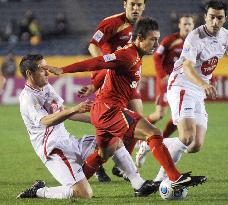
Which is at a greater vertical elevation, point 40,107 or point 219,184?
point 40,107

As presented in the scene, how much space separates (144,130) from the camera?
746 cm

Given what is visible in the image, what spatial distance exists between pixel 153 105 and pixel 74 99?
6.59 feet

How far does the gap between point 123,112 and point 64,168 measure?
2.56ft

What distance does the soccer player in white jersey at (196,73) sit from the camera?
8.25 m

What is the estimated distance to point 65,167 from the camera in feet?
25.1

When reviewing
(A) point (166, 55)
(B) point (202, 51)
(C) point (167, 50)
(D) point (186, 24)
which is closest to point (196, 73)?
(B) point (202, 51)

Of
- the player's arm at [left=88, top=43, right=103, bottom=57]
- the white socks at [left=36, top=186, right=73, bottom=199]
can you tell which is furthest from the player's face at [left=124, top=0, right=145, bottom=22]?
the white socks at [left=36, top=186, right=73, bottom=199]

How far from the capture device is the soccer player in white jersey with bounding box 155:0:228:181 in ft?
27.1

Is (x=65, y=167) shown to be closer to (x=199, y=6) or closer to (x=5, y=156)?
(x=5, y=156)

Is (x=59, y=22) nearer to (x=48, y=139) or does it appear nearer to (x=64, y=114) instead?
(x=48, y=139)

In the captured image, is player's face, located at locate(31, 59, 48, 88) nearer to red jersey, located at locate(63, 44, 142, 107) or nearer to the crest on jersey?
red jersey, located at locate(63, 44, 142, 107)

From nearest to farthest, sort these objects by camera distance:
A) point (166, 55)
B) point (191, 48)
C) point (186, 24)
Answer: point (191, 48) → point (186, 24) → point (166, 55)

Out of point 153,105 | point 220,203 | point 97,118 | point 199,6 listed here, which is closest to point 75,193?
point 97,118

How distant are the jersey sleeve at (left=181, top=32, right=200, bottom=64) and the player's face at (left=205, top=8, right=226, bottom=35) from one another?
0.22 m
